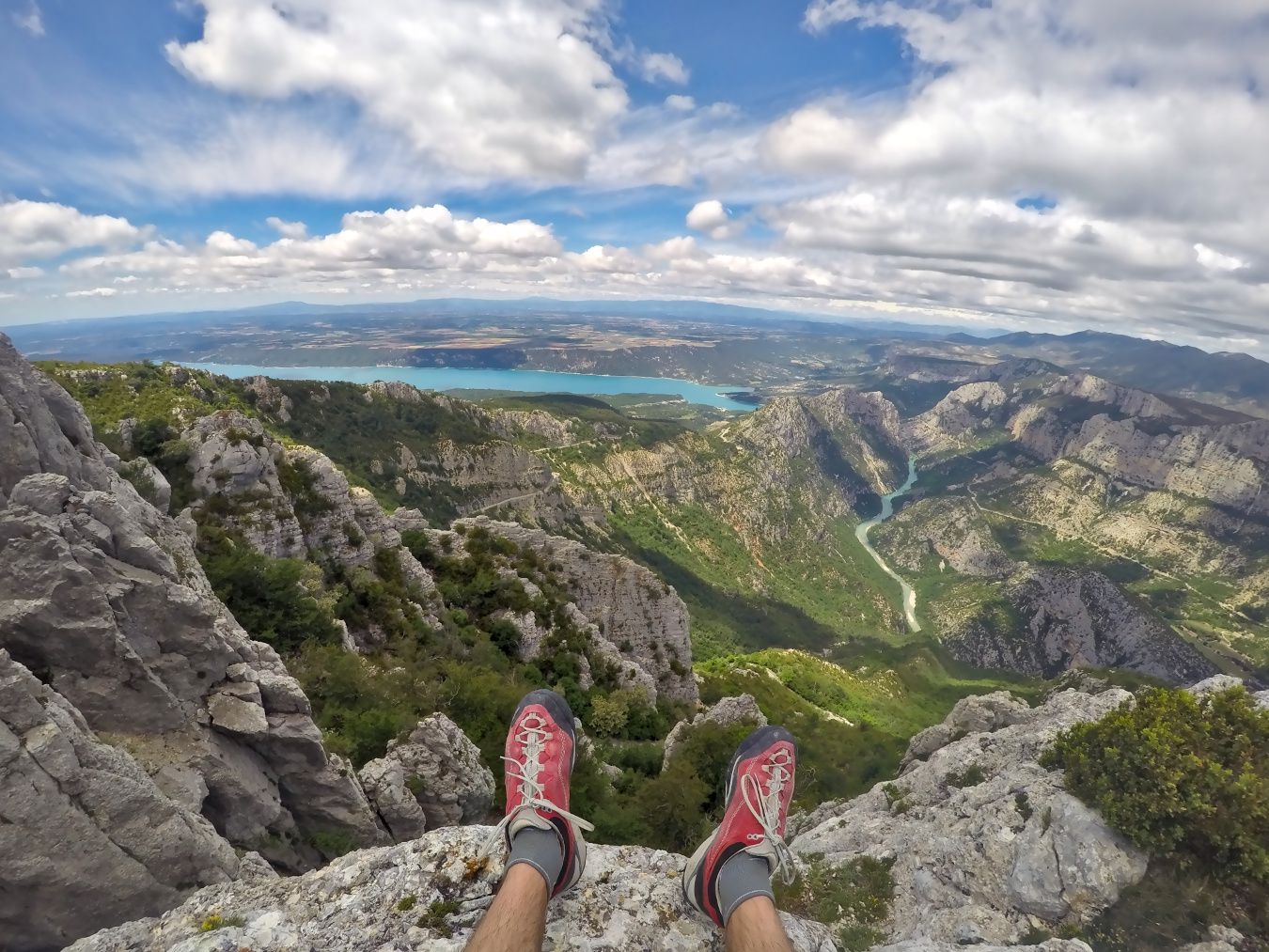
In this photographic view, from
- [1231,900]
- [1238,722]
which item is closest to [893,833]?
[1231,900]

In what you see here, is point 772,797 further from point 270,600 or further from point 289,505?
point 289,505

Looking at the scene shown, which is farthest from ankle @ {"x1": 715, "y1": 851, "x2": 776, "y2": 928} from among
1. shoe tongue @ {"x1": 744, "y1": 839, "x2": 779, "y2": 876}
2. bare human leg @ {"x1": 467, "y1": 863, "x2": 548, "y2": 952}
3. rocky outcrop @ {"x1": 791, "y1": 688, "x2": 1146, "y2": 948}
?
rocky outcrop @ {"x1": 791, "y1": 688, "x2": 1146, "y2": 948}

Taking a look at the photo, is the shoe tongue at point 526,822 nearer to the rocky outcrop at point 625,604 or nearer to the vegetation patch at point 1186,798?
the vegetation patch at point 1186,798

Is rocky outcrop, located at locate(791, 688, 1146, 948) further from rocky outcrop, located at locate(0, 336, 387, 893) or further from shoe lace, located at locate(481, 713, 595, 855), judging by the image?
rocky outcrop, located at locate(0, 336, 387, 893)

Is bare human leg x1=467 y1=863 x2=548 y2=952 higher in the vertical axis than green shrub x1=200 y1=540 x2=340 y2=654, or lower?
higher

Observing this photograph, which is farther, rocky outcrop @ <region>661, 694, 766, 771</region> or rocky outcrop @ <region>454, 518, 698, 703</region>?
rocky outcrop @ <region>454, 518, 698, 703</region>

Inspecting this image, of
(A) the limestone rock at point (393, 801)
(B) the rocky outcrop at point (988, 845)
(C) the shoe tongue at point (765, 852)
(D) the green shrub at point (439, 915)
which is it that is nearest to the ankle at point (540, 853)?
(D) the green shrub at point (439, 915)

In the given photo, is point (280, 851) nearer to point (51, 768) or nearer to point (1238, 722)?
point (51, 768)
